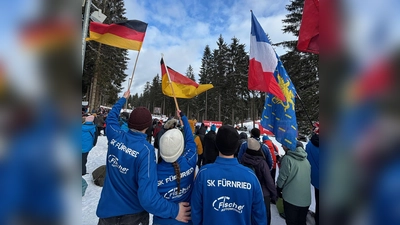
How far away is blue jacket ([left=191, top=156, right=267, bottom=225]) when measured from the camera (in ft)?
6.77

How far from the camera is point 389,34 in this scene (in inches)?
29.3

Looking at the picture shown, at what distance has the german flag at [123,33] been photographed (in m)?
4.86

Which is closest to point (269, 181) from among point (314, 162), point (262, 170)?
point (262, 170)

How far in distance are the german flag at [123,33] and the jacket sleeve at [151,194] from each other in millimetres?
3359

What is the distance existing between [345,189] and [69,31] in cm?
119

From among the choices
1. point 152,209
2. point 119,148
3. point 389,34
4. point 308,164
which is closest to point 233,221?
point 152,209

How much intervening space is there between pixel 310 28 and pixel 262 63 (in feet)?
5.19

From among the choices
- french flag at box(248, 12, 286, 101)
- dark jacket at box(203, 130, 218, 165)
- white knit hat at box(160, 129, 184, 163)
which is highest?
french flag at box(248, 12, 286, 101)

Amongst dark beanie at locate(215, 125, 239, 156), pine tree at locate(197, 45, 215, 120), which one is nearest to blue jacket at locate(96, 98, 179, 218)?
dark beanie at locate(215, 125, 239, 156)

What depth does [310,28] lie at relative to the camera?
2.89m

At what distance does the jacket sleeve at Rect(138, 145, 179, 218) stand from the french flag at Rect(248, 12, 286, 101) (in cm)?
284

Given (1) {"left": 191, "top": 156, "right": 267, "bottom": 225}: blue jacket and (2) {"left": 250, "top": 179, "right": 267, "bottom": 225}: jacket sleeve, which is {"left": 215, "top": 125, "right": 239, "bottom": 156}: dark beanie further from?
(2) {"left": 250, "top": 179, "right": 267, "bottom": 225}: jacket sleeve

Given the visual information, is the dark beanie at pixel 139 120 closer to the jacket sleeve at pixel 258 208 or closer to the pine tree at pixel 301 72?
the jacket sleeve at pixel 258 208

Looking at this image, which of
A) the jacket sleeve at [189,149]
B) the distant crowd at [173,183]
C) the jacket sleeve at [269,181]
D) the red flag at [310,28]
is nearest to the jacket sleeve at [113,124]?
the distant crowd at [173,183]
